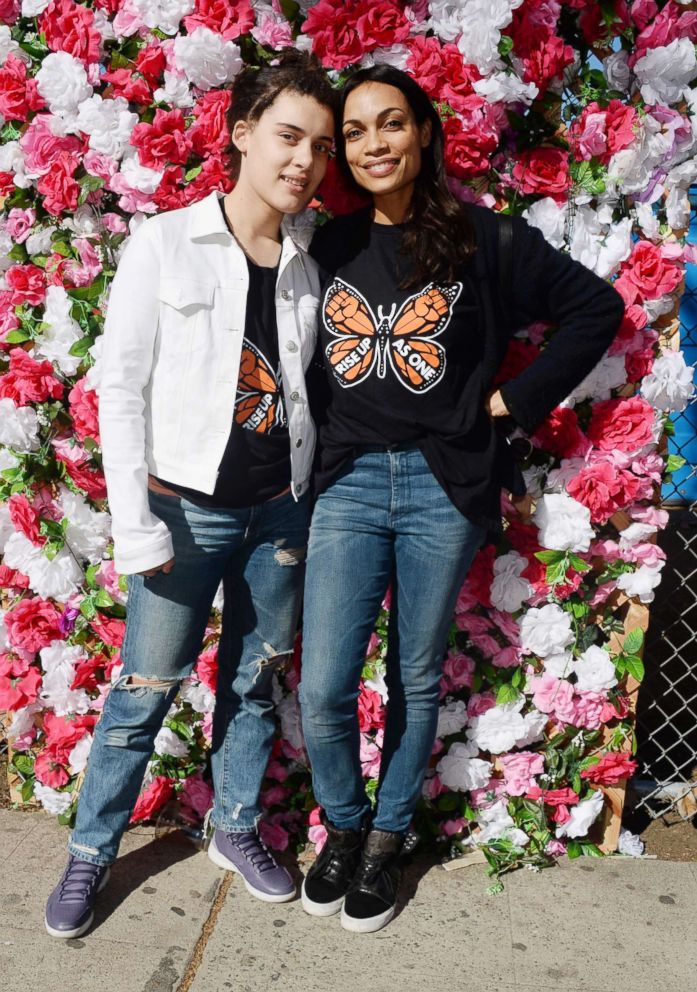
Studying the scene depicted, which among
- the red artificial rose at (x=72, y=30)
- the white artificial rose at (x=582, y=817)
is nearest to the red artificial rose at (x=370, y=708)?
the white artificial rose at (x=582, y=817)

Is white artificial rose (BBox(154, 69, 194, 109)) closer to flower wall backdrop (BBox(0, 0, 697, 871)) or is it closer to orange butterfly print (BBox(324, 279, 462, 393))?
flower wall backdrop (BBox(0, 0, 697, 871))

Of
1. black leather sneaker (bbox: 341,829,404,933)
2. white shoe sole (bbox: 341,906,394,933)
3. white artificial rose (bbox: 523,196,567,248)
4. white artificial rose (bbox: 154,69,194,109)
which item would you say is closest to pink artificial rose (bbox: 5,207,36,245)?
white artificial rose (bbox: 154,69,194,109)

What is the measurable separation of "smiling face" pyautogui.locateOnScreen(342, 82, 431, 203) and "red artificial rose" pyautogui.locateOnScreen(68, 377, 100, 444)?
3.36 ft

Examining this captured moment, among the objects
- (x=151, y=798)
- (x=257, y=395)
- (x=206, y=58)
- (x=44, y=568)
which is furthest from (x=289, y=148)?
(x=151, y=798)

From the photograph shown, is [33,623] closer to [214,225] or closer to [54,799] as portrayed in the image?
[54,799]

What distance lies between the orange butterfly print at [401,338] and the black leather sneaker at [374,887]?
131 cm

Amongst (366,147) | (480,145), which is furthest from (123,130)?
(480,145)

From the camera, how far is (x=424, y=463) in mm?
2436

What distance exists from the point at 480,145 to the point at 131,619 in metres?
1.57

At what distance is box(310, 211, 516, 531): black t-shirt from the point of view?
238 cm

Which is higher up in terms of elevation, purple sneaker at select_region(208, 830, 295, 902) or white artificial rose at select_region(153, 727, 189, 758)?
white artificial rose at select_region(153, 727, 189, 758)

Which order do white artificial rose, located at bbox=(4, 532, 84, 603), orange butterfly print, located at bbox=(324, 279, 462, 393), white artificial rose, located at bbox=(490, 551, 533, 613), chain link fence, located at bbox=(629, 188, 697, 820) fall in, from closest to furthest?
1. orange butterfly print, located at bbox=(324, 279, 462, 393)
2. white artificial rose, located at bbox=(490, 551, 533, 613)
3. white artificial rose, located at bbox=(4, 532, 84, 603)
4. chain link fence, located at bbox=(629, 188, 697, 820)

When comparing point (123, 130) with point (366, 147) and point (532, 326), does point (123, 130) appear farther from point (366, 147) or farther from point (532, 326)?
point (532, 326)

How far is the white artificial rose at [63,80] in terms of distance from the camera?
2.63 m
